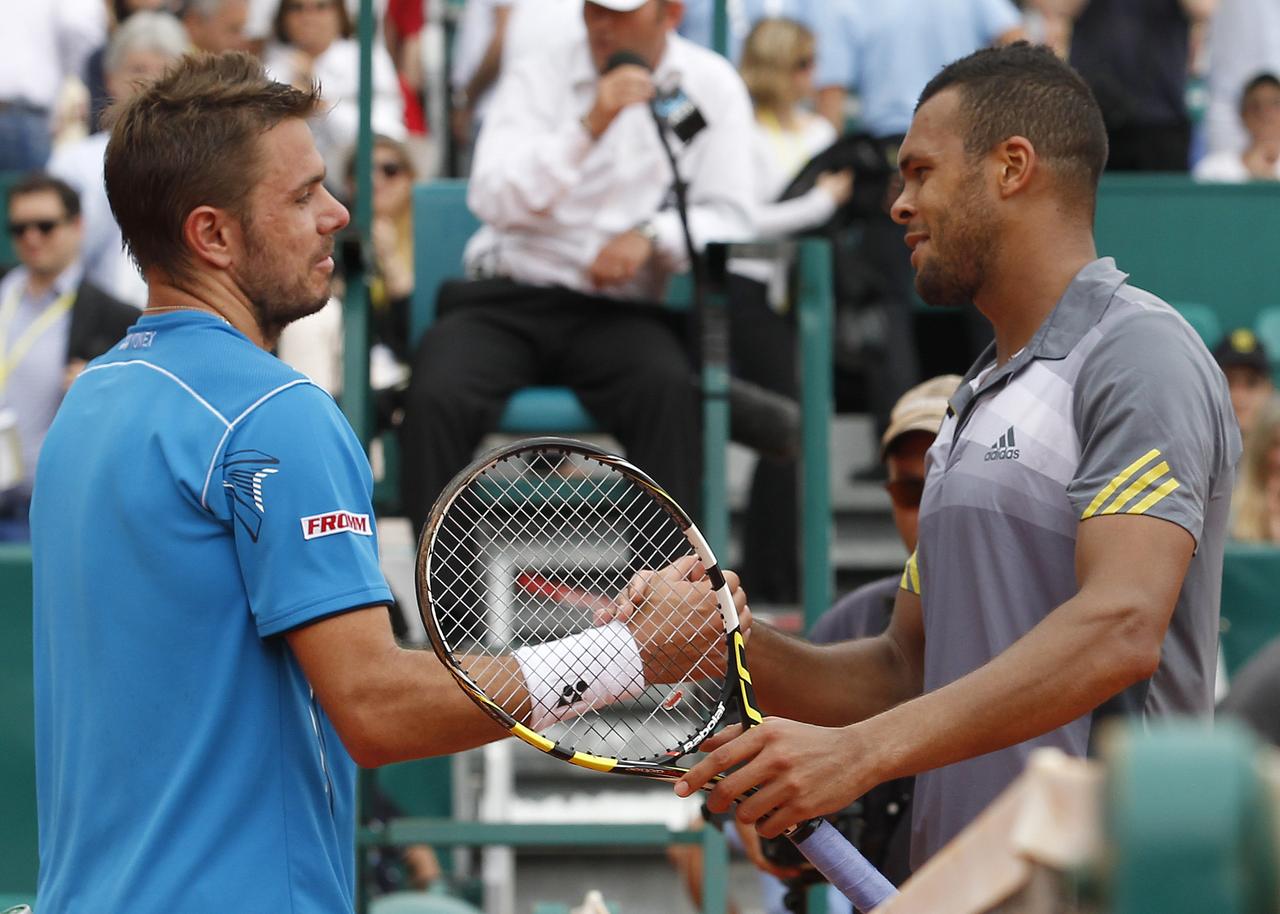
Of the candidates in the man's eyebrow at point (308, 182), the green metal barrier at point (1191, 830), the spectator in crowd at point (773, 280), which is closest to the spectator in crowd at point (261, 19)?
the spectator in crowd at point (773, 280)

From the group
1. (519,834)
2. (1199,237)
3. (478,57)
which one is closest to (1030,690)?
(519,834)

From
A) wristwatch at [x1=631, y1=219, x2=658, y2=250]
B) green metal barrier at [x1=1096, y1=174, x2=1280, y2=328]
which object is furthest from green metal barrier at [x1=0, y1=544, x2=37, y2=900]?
green metal barrier at [x1=1096, y1=174, x2=1280, y2=328]

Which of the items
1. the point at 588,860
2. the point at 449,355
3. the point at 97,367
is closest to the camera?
the point at 97,367

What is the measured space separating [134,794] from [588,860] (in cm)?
425

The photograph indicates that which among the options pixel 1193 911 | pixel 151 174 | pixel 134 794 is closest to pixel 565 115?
pixel 151 174

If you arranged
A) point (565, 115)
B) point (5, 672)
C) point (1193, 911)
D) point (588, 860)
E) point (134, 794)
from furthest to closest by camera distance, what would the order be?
point (588, 860), point (565, 115), point (5, 672), point (134, 794), point (1193, 911)

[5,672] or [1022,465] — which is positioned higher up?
[1022,465]

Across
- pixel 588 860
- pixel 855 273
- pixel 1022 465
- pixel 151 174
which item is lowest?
pixel 588 860

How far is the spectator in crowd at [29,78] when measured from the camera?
8.06 metres

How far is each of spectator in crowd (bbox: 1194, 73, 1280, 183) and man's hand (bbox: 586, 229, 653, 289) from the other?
12.5 feet

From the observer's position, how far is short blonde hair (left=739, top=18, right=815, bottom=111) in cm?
748

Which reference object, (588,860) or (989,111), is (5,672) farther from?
(989,111)

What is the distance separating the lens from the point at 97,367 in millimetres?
2527

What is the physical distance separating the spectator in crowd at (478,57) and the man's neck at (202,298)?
5324 millimetres
